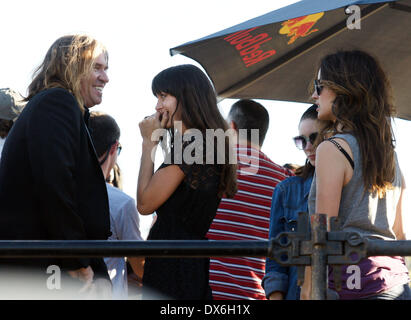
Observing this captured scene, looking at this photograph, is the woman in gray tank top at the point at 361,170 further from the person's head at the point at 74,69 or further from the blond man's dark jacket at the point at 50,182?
the person's head at the point at 74,69

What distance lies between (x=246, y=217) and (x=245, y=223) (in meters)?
0.03

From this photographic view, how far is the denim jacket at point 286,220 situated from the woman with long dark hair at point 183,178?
0.26 meters

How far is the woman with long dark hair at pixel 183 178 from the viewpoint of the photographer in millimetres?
3309

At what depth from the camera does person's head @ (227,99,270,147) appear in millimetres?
Answer: 4410

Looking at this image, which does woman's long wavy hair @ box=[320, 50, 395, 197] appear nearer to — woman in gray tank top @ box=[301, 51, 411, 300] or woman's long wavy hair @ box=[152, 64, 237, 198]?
woman in gray tank top @ box=[301, 51, 411, 300]

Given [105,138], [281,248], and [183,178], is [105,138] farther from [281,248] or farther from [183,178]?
[281,248]

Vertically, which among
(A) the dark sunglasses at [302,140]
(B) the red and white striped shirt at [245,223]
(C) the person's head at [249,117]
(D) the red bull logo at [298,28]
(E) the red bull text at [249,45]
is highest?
(D) the red bull logo at [298,28]

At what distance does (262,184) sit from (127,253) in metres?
1.92

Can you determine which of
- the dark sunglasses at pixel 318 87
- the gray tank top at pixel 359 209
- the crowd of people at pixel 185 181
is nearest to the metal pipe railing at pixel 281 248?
the crowd of people at pixel 185 181

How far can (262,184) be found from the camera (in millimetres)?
4043

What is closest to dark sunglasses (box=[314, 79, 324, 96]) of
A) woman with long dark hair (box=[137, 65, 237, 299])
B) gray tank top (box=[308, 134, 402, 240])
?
gray tank top (box=[308, 134, 402, 240])

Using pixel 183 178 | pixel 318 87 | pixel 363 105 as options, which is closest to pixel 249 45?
pixel 183 178

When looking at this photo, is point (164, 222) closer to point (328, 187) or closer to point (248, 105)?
point (328, 187)

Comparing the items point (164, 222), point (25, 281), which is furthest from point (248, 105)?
point (25, 281)
